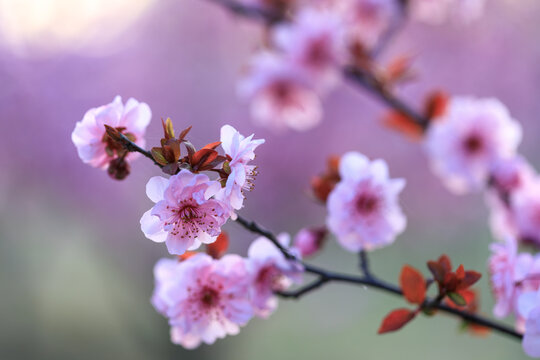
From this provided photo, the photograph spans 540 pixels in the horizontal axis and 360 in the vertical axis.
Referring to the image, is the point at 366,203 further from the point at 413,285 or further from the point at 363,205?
the point at 413,285

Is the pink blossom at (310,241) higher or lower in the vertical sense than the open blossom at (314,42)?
lower

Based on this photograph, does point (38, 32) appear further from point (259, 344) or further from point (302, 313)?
point (302, 313)

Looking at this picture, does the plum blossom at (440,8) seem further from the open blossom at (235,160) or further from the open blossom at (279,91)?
the open blossom at (235,160)

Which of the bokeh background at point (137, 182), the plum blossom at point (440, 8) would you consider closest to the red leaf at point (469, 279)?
the plum blossom at point (440, 8)

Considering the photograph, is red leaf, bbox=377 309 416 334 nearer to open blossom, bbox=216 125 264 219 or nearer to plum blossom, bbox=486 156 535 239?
open blossom, bbox=216 125 264 219

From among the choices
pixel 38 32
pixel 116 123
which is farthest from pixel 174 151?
pixel 38 32

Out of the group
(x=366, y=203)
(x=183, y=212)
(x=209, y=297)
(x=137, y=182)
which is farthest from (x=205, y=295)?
(x=137, y=182)
